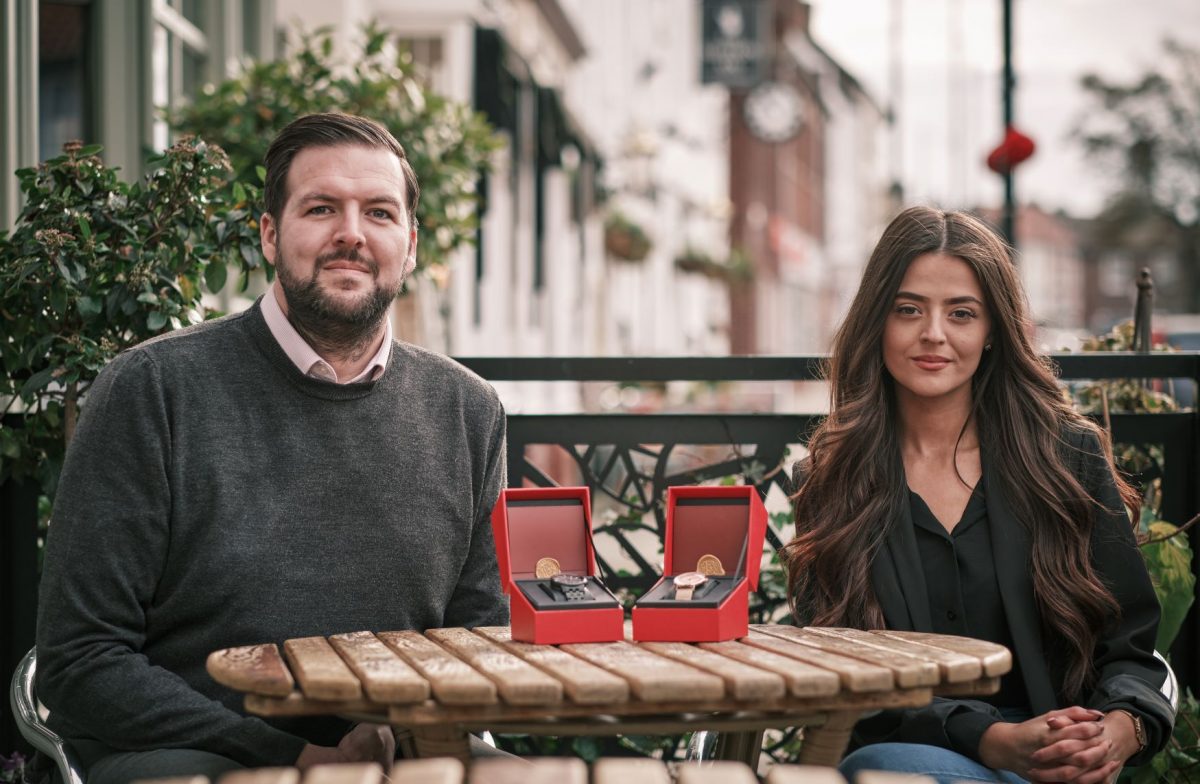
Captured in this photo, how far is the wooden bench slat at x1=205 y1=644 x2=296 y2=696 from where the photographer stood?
2.03 meters

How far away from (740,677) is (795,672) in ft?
0.29

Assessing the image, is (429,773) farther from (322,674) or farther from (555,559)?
(555,559)

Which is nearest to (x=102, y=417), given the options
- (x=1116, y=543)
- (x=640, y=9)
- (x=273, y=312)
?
(x=273, y=312)

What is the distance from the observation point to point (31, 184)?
11.0 ft

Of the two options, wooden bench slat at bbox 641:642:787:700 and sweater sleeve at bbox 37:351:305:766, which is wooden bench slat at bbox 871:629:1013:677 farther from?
sweater sleeve at bbox 37:351:305:766

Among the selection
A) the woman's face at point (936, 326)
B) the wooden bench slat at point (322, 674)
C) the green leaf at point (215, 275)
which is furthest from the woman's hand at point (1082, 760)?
the green leaf at point (215, 275)

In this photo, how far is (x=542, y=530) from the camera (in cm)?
252

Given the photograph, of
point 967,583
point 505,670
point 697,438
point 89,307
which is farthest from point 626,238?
point 505,670

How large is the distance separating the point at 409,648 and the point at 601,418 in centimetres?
163

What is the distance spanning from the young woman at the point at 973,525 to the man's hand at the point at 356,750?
2.90 feet

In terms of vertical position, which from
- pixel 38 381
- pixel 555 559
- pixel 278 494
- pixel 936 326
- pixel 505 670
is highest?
pixel 936 326

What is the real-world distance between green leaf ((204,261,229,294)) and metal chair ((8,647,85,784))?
1109mm

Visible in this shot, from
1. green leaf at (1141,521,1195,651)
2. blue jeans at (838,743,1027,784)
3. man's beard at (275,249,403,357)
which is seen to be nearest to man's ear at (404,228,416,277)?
man's beard at (275,249,403,357)

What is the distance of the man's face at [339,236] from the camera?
2.81 m
